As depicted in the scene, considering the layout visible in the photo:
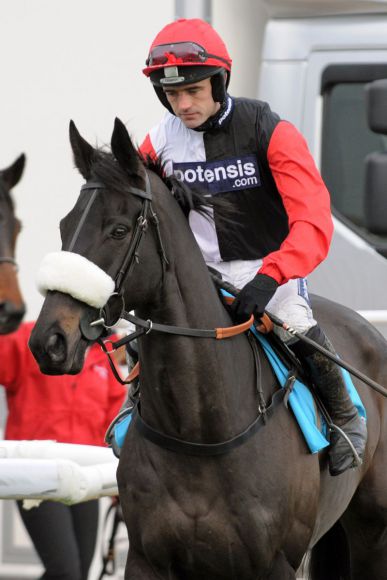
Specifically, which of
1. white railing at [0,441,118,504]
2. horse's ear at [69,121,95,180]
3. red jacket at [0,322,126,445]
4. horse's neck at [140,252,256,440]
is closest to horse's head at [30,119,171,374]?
horse's ear at [69,121,95,180]

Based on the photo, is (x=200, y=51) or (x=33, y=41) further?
(x=33, y=41)

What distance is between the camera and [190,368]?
14.7ft

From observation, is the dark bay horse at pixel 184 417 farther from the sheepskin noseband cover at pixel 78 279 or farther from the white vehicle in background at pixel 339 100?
the white vehicle in background at pixel 339 100

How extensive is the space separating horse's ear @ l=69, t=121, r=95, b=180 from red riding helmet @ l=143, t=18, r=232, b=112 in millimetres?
429

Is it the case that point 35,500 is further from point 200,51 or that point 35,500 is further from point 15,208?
point 200,51

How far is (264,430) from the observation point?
4.65 meters

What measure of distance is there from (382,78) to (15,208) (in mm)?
1998

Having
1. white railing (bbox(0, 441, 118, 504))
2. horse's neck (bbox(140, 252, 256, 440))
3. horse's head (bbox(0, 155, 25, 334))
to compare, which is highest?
horse's neck (bbox(140, 252, 256, 440))

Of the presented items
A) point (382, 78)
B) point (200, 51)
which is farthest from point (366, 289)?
point (200, 51)

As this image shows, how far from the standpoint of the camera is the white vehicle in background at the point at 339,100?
6.71m

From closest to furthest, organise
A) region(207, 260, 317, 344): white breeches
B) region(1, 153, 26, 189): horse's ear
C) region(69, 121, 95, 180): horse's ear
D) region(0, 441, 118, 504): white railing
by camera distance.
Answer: region(69, 121, 95, 180): horse's ear < region(207, 260, 317, 344): white breeches < region(0, 441, 118, 504): white railing < region(1, 153, 26, 189): horse's ear

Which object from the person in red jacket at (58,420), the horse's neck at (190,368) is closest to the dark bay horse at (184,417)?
the horse's neck at (190,368)

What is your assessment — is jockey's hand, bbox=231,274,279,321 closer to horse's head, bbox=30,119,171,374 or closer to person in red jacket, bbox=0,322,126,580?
horse's head, bbox=30,119,171,374

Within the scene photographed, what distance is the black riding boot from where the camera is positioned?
4938 mm
